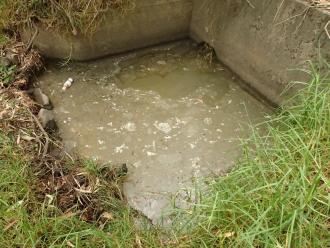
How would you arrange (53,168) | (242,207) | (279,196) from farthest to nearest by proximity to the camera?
(53,168), (242,207), (279,196)

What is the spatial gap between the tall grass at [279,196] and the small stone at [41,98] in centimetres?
153

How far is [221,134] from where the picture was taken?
3.01 m

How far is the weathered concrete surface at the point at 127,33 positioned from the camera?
Result: 344cm

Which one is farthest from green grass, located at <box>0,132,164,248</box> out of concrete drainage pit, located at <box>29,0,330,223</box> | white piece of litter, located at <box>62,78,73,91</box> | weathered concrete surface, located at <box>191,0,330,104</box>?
weathered concrete surface, located at <box>191,0,330,104</box>

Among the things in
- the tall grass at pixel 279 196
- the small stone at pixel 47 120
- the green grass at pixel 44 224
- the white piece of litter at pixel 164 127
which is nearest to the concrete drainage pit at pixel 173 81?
the white piece of litter at pixel 164 127

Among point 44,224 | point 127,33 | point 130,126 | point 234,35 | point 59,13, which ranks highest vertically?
point 59,13

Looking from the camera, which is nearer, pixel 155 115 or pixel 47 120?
pixel 47 120

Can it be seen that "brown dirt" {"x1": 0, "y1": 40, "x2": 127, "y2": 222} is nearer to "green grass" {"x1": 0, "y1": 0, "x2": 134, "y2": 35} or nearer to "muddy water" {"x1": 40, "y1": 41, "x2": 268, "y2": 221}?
"muddy water" {"x1": 40, "y1": 41, "x2": 268, "y2": 221}

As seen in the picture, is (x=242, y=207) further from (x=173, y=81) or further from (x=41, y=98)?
(x=41, y=98)

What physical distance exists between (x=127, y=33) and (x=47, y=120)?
48.7 inches

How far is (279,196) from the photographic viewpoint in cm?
181

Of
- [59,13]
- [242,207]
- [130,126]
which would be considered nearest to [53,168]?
[130,126]

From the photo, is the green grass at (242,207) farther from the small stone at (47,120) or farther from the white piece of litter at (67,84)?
the white piece of litter at (67,84)

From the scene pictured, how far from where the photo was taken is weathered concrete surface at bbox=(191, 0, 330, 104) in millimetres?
2771
